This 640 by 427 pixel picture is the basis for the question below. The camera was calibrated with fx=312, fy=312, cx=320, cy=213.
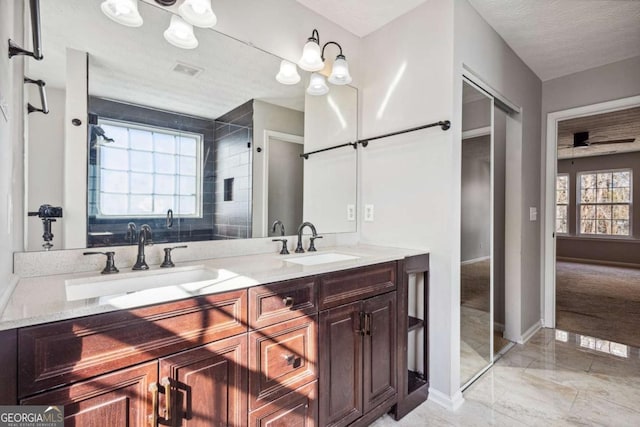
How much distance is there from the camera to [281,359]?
129 cm

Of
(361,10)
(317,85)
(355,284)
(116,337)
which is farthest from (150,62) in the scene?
(355,284)

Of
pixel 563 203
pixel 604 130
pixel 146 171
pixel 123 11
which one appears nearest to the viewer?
pixel 123 11

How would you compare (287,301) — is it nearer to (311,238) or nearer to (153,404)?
(153,404)

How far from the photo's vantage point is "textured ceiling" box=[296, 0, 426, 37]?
79.4 inches

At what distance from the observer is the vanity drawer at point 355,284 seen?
1.47 metres

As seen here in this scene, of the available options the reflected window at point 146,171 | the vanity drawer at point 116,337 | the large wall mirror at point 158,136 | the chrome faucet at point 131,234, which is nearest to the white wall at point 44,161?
the large wall mirror at point 158,136

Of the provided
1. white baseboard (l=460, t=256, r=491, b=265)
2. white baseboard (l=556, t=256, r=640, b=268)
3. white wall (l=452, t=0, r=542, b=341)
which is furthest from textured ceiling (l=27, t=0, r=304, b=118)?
white baseboard (l=556, t=256, r=640, b=268)

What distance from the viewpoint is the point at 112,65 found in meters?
1.44

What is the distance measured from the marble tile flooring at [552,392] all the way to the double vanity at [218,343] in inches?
13.0

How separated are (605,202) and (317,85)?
8.10 meters

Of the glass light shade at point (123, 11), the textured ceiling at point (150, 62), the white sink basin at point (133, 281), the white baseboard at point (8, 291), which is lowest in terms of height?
the white sink basin at point (133, 281)

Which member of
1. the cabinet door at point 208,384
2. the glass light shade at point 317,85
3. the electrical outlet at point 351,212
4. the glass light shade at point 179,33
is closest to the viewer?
the cabinet door at point 208,384

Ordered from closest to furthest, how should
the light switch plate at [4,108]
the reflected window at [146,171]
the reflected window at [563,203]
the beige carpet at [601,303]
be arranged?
1. the light switch plate at [4,108]
2. the reflected window at [146,171]
3. the beige carpet at [601,303]
4. the reflected window at [563,203]

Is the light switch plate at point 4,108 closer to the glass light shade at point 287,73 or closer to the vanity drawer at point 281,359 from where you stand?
the vanity drawer at point 281,359
